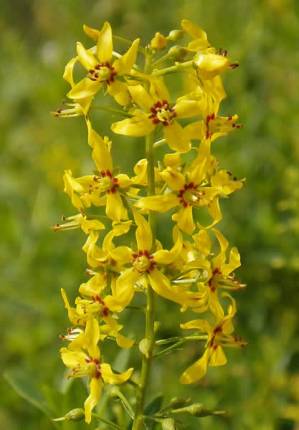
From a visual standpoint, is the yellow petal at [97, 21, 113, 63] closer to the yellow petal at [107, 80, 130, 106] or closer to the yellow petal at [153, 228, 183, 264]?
the yellow petal at [107, 80, 130, 106]

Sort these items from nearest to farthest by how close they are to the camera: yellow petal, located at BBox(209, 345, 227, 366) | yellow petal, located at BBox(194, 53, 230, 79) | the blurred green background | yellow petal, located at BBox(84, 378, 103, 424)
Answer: yellow petal, located at BBox(194, 53, 230, 79), yellow petal, located at BBox(84, 378, 103, 424), yellow petal, located at BBox(209, 345, 227, 366), the blurred green background

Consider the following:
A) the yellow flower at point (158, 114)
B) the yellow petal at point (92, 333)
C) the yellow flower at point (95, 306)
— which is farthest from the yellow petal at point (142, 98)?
the yellow petal at point (92, 333)

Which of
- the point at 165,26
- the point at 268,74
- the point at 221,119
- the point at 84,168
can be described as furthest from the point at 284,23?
the point at 221,119

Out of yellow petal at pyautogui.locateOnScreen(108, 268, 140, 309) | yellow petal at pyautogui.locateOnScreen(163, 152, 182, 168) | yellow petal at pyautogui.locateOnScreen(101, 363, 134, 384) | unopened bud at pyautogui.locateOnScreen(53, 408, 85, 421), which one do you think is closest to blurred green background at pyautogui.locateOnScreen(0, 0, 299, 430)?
unopened bud at pyautogui.locateOnScreen(53, 408, 85, 421)

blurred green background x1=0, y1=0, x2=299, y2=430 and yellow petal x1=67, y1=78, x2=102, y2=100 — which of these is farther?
blurred green background x1=0, y1=0, x2=299, y2=430

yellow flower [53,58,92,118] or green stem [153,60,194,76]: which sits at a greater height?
green stem [153,60,194,76]

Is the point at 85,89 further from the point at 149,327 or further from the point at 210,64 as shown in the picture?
the point at 149,327

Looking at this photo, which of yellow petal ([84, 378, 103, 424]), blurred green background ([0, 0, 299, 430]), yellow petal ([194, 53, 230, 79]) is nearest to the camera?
yellow petal ([194, 53, 230, 79])
